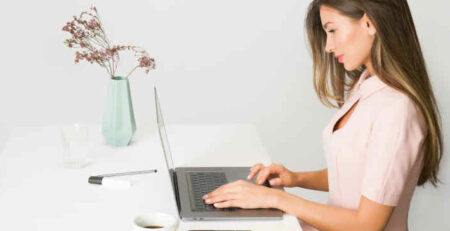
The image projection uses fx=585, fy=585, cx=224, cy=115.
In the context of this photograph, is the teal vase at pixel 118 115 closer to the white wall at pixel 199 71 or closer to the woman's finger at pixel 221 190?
the woman's finger at pixel 221 190

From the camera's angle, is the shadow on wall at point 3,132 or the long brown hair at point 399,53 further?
the shadow on wall at point 3,132

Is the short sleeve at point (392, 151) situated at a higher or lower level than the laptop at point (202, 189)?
higher

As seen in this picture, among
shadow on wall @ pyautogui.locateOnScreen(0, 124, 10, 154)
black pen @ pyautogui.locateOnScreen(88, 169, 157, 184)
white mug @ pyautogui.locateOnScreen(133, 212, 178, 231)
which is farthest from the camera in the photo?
shadow on wall @ pyautogui.locateOnScreen(0, 124, 10, 154)

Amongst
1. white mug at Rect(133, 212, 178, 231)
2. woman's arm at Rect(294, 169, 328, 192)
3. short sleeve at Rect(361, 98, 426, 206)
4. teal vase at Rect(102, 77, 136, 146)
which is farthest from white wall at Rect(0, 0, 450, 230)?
white mug at Rect(133, 212, 178, 231)

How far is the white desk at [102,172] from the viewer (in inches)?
50.2

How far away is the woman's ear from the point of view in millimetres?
1413

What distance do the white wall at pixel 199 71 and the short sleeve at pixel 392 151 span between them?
4.87 ft

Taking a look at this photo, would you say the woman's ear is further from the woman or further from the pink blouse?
the pink blouse

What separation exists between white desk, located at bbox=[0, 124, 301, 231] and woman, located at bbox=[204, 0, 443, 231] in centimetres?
11

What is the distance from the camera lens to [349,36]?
4.84 ft

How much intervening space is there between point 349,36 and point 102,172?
2.44 feet

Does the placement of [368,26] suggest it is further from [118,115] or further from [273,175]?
[118,115]

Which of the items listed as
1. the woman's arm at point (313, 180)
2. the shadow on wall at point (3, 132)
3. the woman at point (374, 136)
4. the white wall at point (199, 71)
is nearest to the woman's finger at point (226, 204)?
the woman at point (374, 136)

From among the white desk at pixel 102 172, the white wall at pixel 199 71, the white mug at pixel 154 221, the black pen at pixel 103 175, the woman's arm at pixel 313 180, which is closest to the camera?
the white mug at pixel 154 221
